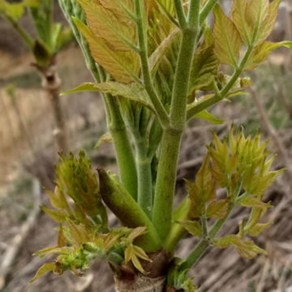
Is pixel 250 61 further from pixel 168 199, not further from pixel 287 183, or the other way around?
pixel 287 183

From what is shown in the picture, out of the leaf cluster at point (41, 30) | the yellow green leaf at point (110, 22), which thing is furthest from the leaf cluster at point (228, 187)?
the leaf cluster at point (41, 30)

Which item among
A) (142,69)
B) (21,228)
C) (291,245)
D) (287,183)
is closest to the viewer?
(142,69)

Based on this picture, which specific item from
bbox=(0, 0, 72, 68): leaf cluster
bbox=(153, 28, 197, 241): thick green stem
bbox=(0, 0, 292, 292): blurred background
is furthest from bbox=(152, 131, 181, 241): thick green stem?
bbox=(0, 0, 72, 68): leaf cluster

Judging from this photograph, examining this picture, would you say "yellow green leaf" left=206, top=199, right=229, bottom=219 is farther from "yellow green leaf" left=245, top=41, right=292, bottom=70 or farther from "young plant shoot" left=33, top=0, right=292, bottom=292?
"yellow green leaf" left=245, top=41, right=292, bottom=70

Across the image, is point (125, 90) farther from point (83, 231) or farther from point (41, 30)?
point (41, 30)

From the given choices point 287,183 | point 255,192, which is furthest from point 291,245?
point 255,192

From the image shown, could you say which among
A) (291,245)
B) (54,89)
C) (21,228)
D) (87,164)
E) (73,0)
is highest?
(73,0)
